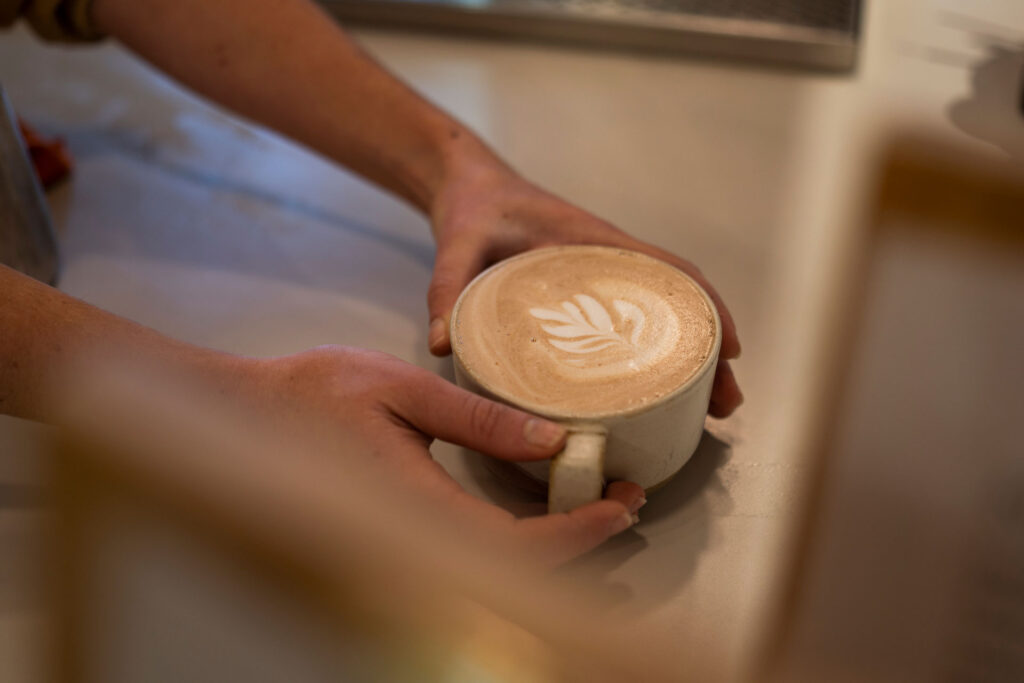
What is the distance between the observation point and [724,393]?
85 centimetres

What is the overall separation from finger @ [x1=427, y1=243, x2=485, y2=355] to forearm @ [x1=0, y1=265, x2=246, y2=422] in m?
0.18

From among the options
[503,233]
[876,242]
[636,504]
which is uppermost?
[876,242]

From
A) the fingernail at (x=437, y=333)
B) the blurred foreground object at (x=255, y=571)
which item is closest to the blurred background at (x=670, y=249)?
the blurred foreground object at (x=255, y=571)

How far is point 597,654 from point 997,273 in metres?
0.49

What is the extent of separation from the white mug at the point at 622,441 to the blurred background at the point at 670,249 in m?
0.08

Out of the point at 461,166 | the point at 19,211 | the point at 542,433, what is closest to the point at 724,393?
the point at 542,433

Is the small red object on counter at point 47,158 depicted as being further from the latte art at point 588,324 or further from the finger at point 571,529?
the finger at point 571,529

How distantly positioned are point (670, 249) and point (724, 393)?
340mm

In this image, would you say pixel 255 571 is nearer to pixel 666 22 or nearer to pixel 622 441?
pixel 622 441

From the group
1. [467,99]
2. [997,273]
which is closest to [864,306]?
[997,273]

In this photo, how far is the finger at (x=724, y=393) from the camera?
2.75ft

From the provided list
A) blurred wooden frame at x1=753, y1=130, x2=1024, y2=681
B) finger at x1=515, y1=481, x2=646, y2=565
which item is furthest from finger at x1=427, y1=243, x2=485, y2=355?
blurred wooden frame at x1=753, y1=130, x2=1024, y2=681

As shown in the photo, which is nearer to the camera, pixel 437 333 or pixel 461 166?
pixel 437 333

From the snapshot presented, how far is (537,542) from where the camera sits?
650 millimetres
